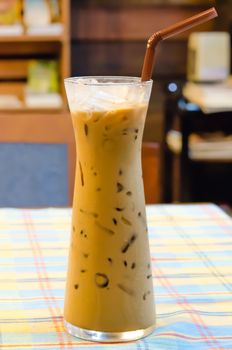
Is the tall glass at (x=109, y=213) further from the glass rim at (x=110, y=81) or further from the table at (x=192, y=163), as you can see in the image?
the table at (x=192, y=163)

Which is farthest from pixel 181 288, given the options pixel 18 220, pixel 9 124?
pixel 9 124

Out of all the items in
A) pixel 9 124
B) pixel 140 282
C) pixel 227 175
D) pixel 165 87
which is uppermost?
pixel 140 282

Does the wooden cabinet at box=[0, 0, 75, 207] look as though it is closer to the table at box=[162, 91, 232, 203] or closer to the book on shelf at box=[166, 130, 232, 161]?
the table at box=[162, 91, 232, 203]

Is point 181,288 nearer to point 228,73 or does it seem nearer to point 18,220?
point 18,220

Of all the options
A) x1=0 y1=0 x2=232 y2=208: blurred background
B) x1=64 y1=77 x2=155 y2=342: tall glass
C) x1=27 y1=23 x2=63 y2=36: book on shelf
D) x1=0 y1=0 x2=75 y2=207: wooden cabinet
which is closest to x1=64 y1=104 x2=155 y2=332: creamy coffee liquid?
x1=64 y1=77 x2=155 y2=342: tall glass

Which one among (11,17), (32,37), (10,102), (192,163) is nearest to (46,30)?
(32,37)

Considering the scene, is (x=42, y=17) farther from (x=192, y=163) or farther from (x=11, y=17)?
(x=192, y=163)

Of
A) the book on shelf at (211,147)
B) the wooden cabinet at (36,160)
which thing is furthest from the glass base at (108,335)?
the book on shelf at (211,147)

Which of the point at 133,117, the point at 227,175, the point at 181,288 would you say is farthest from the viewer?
the point at 227,175
